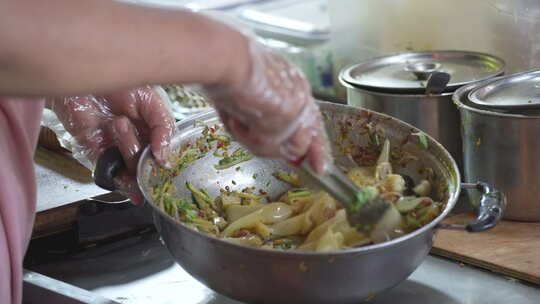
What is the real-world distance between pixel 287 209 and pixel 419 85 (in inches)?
16.4

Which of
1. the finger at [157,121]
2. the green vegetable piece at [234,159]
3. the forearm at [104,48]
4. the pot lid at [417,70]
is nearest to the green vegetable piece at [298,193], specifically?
the green vegetable piece at [234,159]

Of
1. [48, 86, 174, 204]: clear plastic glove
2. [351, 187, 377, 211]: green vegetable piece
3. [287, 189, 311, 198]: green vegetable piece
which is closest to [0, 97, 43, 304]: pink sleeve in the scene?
[48, 86, 174, 204]: clear plastic glove

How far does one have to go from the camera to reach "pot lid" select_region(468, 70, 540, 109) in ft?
Answer: 4.15

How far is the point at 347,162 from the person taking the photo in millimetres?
1273

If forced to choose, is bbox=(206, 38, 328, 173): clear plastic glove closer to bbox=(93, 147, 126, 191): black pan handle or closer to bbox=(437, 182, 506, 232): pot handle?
bbox=(437, 182, 506, 232): pot handle

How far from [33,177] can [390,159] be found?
23.4 inches

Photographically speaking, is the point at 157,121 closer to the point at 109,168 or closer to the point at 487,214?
the point at 109,168

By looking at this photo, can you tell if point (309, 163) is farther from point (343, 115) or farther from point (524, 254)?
point (524, 254)

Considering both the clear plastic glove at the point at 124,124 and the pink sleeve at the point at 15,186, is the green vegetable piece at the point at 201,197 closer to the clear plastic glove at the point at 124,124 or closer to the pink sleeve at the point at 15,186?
the clear plastic glove at the point at 124,124

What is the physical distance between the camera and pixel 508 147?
49.1 inches

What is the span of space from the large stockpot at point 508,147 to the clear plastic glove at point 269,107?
50 cm

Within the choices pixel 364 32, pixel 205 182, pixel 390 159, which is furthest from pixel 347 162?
pixel 364 32

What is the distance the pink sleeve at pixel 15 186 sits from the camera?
112 cm

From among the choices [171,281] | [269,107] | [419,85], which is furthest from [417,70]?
[269,107]
